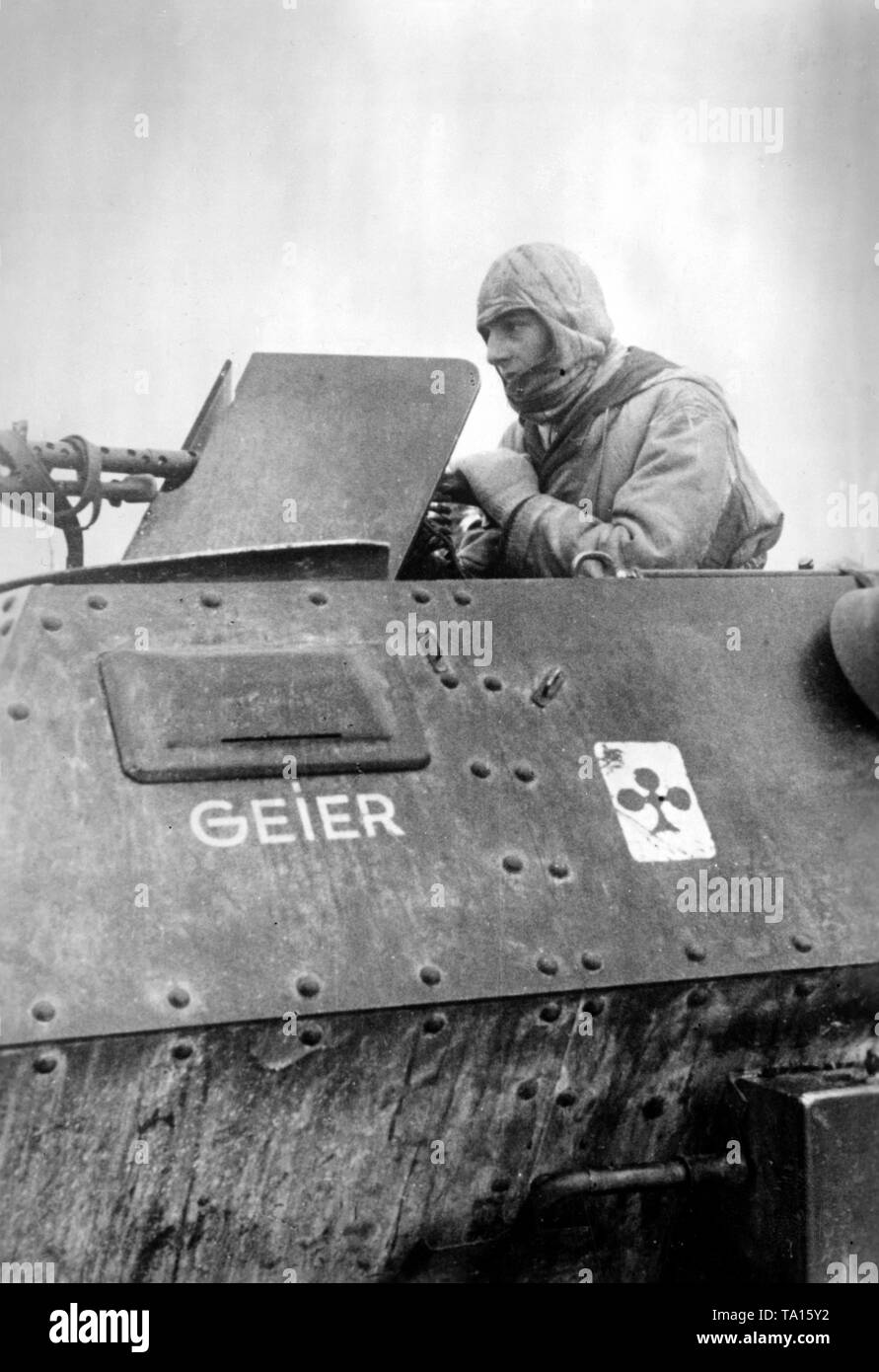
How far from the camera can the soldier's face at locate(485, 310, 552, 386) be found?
4680 mm

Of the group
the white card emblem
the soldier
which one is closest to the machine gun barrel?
the soldier

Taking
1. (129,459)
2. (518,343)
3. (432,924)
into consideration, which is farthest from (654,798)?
(518,343)

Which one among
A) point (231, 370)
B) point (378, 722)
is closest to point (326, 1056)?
point (378, 722)

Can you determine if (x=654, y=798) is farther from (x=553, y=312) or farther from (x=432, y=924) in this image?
(x=553, y=312)

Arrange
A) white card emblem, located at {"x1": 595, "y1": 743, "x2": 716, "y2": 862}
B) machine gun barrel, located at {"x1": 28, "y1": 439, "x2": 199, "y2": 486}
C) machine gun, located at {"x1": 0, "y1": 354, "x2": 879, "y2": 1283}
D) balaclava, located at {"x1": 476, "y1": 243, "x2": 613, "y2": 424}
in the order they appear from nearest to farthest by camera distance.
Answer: machine gun, located at {"x1": 0, "y1": 354, "x2": 879, "y2": 1283}, white card emblem, located at {"x1": 595, "y1": 743, "x2": 716, "y2": 862}, machine gun barrel, located at {"x1": 28, "y1": 439, "x2": 199, "y2": 486}, balaclava, located at {"x1": 476, "y1": 243, "x2": 613, "y2": 424}

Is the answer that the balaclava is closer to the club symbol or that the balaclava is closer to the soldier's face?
the soldier's face

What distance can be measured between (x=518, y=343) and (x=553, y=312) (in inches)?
5.0

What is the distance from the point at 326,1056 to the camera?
288cm

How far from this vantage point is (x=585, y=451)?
15.2 feet

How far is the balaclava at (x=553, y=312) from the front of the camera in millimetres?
4660

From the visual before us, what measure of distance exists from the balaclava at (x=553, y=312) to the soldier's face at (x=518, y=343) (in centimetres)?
2

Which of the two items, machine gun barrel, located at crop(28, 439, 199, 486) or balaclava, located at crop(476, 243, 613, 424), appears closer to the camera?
machine gun barrel, located at crop(28, 439, 199, 486)
